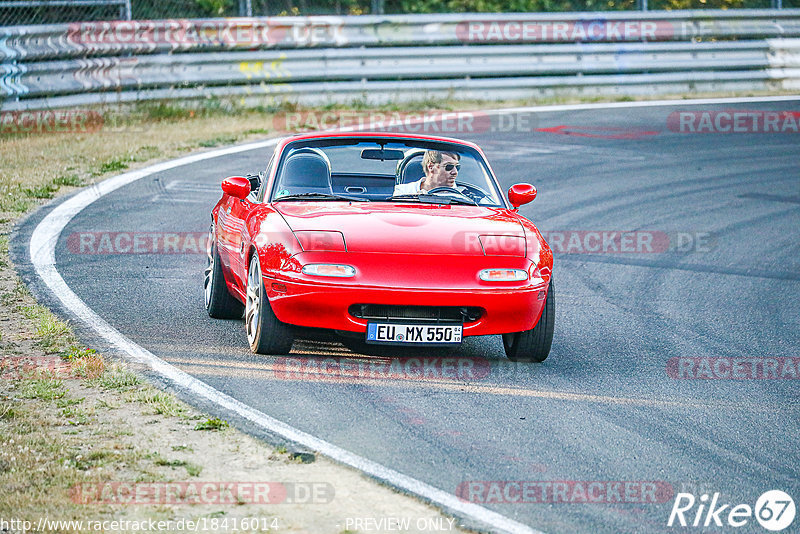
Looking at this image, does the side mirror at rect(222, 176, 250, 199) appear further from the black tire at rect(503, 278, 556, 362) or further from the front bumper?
the black tire at rect(503, 278, 556, 362)

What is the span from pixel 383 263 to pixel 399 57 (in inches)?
532

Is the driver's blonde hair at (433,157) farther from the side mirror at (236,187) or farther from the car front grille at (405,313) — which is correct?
the car front grille at (405,313)

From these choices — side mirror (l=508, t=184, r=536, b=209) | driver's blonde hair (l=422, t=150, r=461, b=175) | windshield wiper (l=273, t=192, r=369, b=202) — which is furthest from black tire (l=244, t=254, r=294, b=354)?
side mirror (l=508, t=184, r=536, b=209)

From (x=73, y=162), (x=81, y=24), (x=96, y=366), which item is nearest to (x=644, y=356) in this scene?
(x=96, y=366)

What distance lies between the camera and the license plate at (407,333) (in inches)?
265

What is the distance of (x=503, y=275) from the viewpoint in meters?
6.89

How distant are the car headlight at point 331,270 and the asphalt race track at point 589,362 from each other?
0.59 meters

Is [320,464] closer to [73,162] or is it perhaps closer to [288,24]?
[73,162]

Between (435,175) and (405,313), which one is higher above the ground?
(435,175)

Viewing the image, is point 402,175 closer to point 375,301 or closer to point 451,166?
point 451,166

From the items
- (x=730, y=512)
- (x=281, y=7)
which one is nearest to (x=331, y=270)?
(x=730, y=512)

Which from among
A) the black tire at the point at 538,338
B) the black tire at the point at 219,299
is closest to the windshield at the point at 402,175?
the black tire at the point at 219,299

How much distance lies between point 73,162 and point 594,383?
31.2ft

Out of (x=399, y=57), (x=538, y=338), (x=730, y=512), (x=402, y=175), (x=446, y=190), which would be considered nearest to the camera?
(x=730, y=512)
